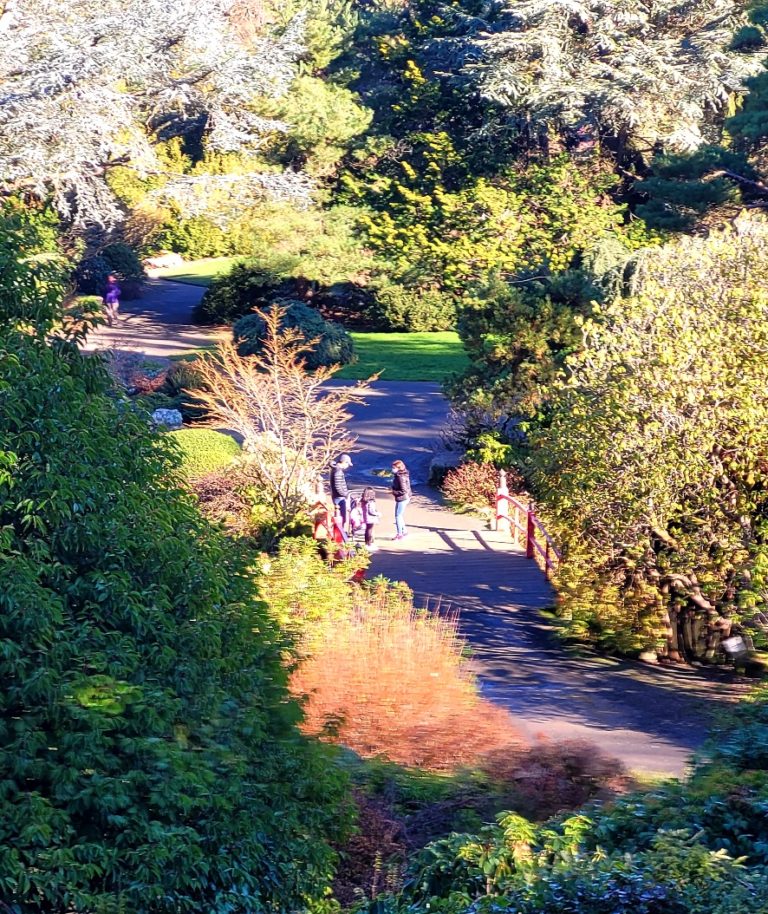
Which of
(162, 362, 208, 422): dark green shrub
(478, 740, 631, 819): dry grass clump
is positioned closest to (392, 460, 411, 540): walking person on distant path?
(478, 740, 631, 819): dry grass clump

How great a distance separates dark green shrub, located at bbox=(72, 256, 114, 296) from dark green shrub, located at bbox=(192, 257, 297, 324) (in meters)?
4.34

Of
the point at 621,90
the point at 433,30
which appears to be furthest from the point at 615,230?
the point at 433,30

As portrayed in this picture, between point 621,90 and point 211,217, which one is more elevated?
point 621,90

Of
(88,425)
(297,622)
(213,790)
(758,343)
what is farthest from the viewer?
(758,343)

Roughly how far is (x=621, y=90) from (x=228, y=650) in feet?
108

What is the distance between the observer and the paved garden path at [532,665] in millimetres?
10469

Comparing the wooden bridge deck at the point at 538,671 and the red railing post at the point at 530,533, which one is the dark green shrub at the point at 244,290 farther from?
the red railing post at the point at 530,533

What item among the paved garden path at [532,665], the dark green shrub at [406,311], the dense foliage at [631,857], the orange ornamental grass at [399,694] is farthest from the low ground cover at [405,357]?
the dense foliage at [631,857]

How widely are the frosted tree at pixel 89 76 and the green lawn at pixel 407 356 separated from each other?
7.10 metres

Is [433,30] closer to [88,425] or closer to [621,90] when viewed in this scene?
[621,90]

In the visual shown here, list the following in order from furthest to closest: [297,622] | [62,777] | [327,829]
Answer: [297,622] < [327,829] < [62,777]

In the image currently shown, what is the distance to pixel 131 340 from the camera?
3634 cm

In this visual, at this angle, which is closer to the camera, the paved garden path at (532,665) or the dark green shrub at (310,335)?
the paved garden path at (532,665)

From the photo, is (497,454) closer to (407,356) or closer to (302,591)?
(302,591)
